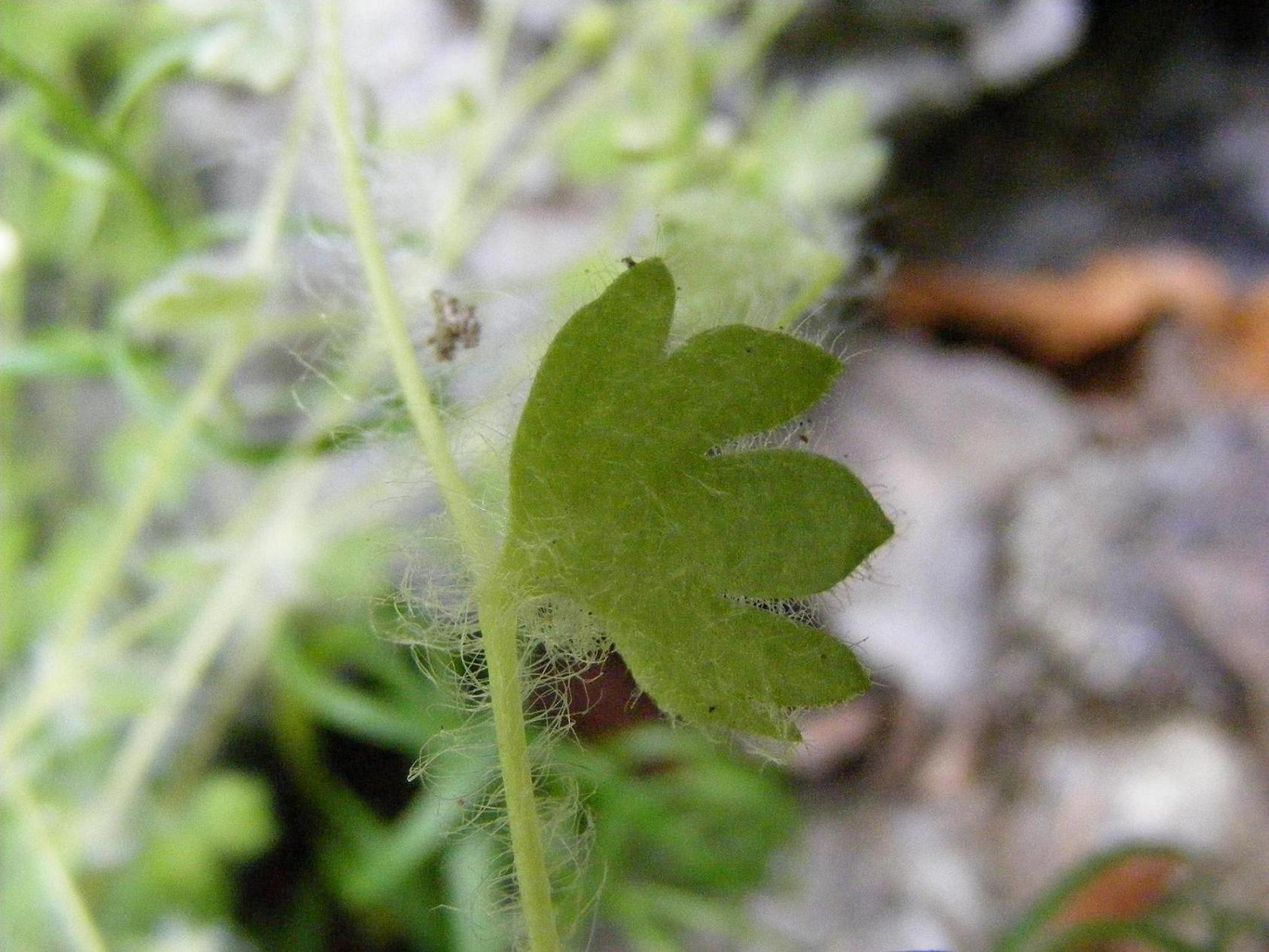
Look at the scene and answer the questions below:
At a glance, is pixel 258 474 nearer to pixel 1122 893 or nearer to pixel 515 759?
pixel 515 759

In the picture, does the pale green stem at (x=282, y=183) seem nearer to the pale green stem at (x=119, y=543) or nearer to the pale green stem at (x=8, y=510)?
the pale green stem at (x=119, y=543)

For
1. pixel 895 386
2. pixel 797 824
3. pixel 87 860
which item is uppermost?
pixel 895 386

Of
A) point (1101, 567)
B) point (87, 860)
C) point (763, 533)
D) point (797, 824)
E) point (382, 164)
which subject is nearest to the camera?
point (763, 533)

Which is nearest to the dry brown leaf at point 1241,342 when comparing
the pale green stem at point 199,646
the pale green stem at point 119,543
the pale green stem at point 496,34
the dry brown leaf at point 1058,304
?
the dry brown leaf at point 1058,304

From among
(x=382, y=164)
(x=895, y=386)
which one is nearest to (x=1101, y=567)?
(x=895, y=386)

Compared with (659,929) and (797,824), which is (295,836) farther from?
(797,824)

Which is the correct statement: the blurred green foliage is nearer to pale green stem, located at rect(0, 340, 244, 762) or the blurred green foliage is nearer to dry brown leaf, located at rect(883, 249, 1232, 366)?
pale green stem, located at rect(0, 340, 244, 762)

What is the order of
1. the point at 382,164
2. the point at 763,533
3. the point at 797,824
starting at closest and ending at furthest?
the point at 763,533, the point at 382,164, the point at 797,824

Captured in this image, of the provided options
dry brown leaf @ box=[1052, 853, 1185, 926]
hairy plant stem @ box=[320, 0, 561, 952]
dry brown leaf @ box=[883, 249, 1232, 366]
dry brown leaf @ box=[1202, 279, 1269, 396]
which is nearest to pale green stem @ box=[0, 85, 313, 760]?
hairy plant stem @ box=[320, 0, 561, 952]

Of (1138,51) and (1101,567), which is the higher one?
(1138,51)
